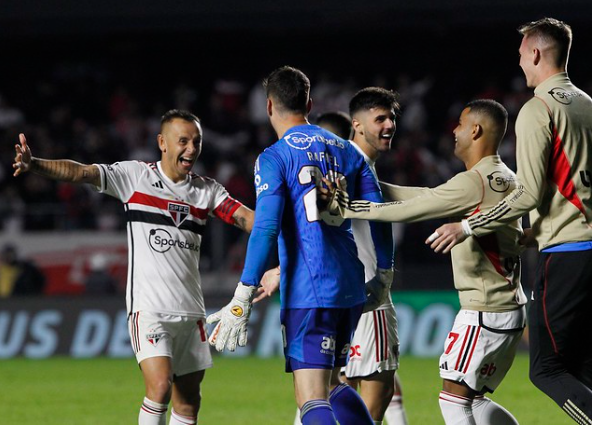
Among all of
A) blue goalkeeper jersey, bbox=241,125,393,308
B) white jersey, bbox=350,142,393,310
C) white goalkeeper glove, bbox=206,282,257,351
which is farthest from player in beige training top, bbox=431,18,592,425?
white jersey, bbox=350,142,393,310

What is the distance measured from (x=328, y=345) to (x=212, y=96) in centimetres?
1722

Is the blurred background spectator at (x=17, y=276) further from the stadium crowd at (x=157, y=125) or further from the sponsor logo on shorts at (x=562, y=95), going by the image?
the sponsor logo on shorts at (x=562, y=95)

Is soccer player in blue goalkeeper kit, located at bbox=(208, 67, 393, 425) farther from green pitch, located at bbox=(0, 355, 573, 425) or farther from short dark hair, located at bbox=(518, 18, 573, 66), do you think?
green pitch, located at bbox=(0, 355, 573, 425)

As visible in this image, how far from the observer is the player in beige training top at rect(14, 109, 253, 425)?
6.71 m

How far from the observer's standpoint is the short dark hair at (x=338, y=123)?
26.8 ft

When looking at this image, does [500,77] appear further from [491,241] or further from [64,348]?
[491,241]

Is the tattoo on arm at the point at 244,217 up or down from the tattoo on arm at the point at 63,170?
down

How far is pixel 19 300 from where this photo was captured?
49.5ft

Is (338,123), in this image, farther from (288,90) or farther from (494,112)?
(288,90)

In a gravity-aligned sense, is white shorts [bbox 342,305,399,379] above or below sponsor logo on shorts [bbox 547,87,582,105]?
below

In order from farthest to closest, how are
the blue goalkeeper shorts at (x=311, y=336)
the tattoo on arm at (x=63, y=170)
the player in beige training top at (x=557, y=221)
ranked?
the tattoo on arm at (x=63, y=170), the blue goalkeeper shorts at (x=311, y=336), the player in beige training top at (x=557, y=221)

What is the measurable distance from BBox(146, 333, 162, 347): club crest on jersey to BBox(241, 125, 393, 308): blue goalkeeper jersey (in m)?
1.31

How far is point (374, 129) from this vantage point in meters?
7.06

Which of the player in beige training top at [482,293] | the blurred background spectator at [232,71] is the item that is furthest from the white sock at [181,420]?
the blurred background spectator at [232,71]
